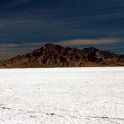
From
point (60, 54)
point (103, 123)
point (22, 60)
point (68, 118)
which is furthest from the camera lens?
point (60, 54)

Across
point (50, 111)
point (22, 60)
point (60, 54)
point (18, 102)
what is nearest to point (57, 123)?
point (50, 111)

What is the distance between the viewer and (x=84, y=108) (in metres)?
10.2

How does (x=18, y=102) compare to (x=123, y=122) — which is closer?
(x=123, y=122)

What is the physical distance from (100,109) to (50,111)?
53.6 inches

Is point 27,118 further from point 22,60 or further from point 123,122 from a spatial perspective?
point 22,60

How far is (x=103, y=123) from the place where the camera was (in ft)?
26.3

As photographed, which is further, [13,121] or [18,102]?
[18,102]

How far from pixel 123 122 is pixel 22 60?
135m

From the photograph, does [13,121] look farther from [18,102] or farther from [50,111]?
[18,102]

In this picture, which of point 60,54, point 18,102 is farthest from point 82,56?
point 18,102

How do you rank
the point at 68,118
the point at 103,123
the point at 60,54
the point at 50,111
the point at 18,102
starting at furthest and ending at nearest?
1. the point at 60,54
2. the point at 18,102
3. the point at 50,111
4. the point at 68,118
5. the point at 103,123

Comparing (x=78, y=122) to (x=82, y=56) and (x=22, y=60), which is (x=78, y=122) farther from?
(x=82, y=56)

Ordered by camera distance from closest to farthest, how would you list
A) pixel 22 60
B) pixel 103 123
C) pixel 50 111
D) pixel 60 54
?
pixel 103 123, pixel 50 111, pixel 22 60, pixel 60 54

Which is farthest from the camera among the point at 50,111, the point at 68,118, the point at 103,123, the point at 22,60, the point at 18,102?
the point at 22,60
